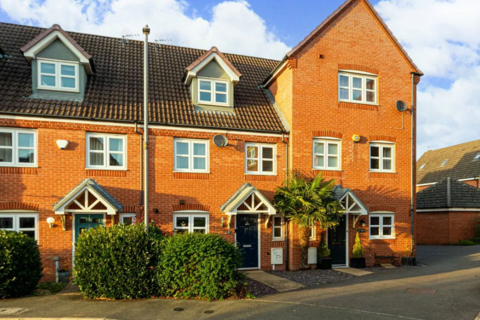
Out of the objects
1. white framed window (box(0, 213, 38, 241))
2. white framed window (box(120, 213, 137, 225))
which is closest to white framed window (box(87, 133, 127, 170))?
white framed window (box(120, 213, 137, 225))

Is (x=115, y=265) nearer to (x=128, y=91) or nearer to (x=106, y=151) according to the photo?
(x=106, y=151)

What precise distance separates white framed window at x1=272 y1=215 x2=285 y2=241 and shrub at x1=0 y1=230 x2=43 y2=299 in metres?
8.74

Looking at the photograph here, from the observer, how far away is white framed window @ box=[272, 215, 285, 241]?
1616cm

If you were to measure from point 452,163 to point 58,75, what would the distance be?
3490cm

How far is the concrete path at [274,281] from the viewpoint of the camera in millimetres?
12188

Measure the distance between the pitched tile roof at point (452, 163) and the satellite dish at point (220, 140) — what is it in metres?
26.1

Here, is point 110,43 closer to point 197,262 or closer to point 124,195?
point 124,195

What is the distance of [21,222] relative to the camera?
13523mm

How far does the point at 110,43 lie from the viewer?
1806 centimetres

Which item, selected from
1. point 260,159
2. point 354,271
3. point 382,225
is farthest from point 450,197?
point 260,159

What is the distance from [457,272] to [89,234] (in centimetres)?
1336

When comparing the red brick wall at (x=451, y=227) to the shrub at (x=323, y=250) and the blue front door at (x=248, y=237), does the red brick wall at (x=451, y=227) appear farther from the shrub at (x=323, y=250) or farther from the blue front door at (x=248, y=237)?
the blue front door at (x=248, y=237)

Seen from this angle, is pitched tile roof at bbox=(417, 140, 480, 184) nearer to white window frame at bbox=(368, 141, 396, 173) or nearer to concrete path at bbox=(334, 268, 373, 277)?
white window frame at bbox=(368, 141, 396, 173)

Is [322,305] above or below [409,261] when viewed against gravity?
above
